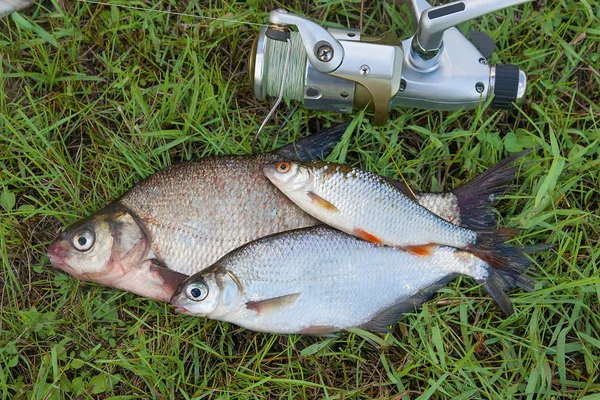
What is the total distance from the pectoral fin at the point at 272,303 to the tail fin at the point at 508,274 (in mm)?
1001

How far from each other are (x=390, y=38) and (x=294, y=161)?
2.64 ft

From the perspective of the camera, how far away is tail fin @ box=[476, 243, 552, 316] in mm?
2832

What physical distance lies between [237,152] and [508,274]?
5.26 ft

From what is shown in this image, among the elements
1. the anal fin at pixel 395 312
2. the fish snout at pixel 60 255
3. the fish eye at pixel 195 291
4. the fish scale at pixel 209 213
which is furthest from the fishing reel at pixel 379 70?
the fish snout at pixel 60 255

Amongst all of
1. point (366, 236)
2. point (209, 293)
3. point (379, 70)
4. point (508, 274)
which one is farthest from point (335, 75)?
point (508, 274)

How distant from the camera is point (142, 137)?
3.18 m

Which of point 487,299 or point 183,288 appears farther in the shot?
point 487,299

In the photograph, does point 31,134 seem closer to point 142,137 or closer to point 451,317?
point 142,137

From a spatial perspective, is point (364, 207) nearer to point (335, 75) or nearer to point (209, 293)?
point (335, 75)

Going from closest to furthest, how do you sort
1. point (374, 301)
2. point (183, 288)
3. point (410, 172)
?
1. point (183, 288)
2. point (374, 301)
3. point (410, 172)

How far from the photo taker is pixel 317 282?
2.75m

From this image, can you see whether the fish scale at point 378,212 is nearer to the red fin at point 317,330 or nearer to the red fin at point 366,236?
the red fin at point 366,236

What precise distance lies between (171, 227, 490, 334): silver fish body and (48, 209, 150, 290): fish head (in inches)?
13.9

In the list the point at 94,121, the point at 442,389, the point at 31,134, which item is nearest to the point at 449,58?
the point at 442,389
